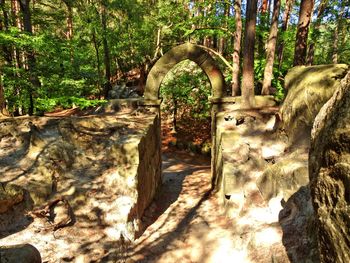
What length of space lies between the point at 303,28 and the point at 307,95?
11.2 feet

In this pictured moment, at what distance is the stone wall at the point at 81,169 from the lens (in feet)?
23.0

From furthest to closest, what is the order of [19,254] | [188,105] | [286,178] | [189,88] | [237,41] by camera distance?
[188,105]
[189,88]
[237,41]
[286,178]
[19,254]

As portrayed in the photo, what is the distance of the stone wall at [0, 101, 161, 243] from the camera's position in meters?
7.02

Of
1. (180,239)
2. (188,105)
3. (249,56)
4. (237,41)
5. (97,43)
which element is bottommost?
(180,239)

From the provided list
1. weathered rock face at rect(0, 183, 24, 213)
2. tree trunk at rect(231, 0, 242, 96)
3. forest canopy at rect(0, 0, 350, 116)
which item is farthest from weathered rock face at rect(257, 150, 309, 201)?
weathered rock face at rect(0, 183, 24, 213)

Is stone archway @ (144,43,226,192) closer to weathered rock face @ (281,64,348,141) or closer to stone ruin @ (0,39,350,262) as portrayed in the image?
stone ruin @ (0,39,350,262)

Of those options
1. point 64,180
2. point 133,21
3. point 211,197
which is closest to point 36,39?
point 64,180

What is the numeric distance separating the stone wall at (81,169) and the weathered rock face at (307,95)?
4.82m

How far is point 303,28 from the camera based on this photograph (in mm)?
10148

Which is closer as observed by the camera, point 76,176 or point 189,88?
point 76,176

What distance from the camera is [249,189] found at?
8.10 meters

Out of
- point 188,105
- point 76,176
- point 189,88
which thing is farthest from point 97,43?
point 76,176

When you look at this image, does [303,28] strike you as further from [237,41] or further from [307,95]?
[307,95]

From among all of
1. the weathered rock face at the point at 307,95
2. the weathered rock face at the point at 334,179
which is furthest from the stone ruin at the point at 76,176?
the weathered rock face at the point at 334,179
